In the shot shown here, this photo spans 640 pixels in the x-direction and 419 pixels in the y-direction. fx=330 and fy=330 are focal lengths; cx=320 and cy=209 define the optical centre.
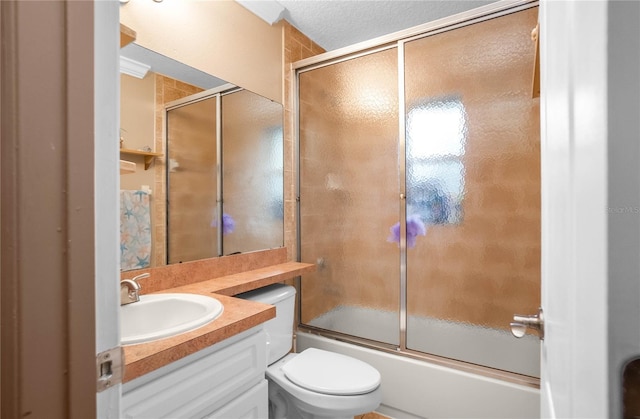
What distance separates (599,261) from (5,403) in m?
0.65

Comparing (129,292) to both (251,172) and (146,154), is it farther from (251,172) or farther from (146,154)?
(251,172)

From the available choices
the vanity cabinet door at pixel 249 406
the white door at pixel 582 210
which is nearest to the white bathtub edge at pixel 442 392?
the vanity cabinet door at pixel 249 406

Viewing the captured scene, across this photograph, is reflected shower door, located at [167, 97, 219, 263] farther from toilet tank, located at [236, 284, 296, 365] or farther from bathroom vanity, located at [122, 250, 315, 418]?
toilet tank, located at [236, 284, 296, 365]

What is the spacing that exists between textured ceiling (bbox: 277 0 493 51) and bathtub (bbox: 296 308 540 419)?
1.93 metres

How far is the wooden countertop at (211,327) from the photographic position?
2.65ft

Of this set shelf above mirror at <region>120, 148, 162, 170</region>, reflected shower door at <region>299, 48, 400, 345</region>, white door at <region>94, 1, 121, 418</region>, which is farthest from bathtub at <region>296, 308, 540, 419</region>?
white door at <region>94, 1, 121, 418</region>

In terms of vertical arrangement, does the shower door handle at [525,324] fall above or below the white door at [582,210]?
below

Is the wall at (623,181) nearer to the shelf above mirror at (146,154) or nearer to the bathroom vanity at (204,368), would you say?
the bathroom vanity at (204,368)

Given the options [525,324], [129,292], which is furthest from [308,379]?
[525,324]

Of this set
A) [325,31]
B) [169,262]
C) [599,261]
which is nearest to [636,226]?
[599,261]

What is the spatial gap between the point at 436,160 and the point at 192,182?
1.28 meters

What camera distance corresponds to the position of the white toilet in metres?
1.39

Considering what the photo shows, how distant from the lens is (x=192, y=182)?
1.66 m

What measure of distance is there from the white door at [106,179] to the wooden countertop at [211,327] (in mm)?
316
